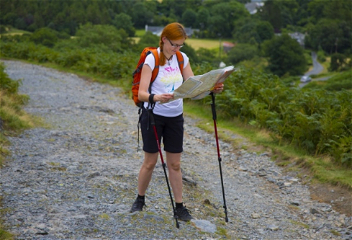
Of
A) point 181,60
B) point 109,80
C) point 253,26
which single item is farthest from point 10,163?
point 253,26

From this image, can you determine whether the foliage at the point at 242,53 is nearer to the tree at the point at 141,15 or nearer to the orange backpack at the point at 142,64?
the tree at the point at 141,15

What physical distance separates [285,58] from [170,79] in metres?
75.9

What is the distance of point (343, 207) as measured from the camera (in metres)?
7.48

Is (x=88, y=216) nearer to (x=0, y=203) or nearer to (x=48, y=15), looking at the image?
(x=0, y=203)

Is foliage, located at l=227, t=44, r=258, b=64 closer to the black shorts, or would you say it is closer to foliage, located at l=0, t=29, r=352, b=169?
foliage, located at l=0, t=29, r=352, b=169

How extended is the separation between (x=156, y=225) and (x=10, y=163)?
10.7 feet

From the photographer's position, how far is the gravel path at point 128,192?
5.44 metres

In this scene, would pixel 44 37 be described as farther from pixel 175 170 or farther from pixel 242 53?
pixel 242 53

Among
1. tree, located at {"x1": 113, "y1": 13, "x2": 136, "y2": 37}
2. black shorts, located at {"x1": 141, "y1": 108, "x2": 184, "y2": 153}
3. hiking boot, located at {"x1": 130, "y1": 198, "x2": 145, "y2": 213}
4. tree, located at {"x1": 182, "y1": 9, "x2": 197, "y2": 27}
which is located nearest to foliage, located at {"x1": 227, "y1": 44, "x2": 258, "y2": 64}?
tree, located at {"x1": 113, "y1": 13, "x2": 136, "y2": 37}

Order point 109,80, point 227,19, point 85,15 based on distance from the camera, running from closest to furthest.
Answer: point 109,80 → point 85,15 → point 227,19

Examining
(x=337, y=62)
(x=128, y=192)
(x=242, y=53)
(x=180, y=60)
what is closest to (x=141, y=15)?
(x=242, y=53)

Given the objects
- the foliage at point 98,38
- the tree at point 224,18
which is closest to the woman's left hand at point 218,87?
the foliage at point 98,38

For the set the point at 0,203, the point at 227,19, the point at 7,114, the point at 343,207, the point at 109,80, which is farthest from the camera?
the point at 227,19

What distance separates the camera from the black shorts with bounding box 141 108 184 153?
5.26 m
